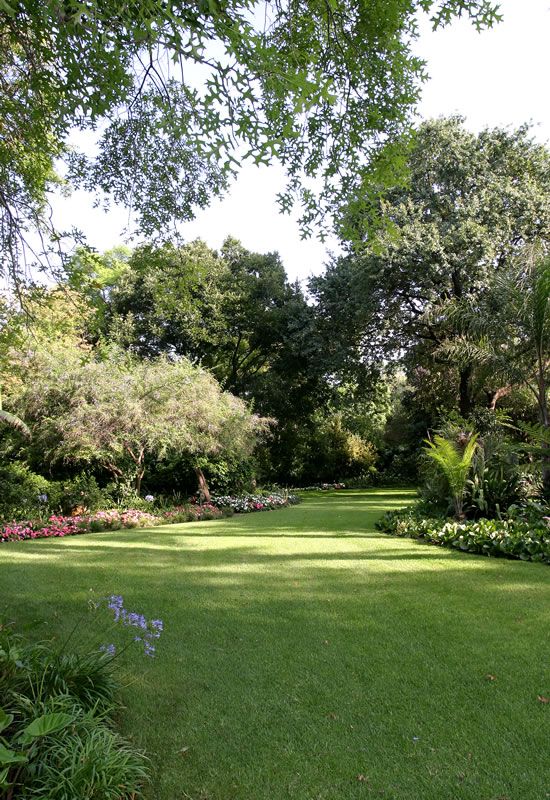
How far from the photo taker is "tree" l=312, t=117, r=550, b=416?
1598 cm

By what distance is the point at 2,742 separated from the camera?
221 cm

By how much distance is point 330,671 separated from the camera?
11.2 feet

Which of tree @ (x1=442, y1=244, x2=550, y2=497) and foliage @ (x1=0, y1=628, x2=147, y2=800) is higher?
tree @ (x1=442, y1=244, x2=550, y2=497)

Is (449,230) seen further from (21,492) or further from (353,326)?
(21,492)

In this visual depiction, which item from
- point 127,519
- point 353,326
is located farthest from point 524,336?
point 127,519

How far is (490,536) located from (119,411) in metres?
9.02

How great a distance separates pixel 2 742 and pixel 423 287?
17279 mm

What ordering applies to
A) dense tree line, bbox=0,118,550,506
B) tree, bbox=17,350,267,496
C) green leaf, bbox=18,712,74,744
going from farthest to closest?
tree, bbox=17,350,267,496, dense tree line, bbox=0,118,550,506, green leaf, bbox=18,712,74,744

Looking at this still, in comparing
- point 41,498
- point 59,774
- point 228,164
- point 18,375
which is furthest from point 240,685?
point 18,375

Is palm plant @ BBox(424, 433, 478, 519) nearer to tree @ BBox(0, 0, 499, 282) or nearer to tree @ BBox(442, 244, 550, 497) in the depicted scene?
tree @ BBox(442, 244, 550, 497)

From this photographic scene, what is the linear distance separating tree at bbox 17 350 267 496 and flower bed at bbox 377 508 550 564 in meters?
6.91

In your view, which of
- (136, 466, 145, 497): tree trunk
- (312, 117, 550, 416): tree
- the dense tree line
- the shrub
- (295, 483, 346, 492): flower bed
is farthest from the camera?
(295, 483, 346, 492): flower bed

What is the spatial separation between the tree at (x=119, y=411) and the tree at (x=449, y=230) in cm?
729

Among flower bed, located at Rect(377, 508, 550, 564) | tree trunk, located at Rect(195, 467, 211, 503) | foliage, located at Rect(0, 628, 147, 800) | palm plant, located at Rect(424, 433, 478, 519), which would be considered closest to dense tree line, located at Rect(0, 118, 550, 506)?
tree trunk, located at Rect(195, 467, 211, 503)
